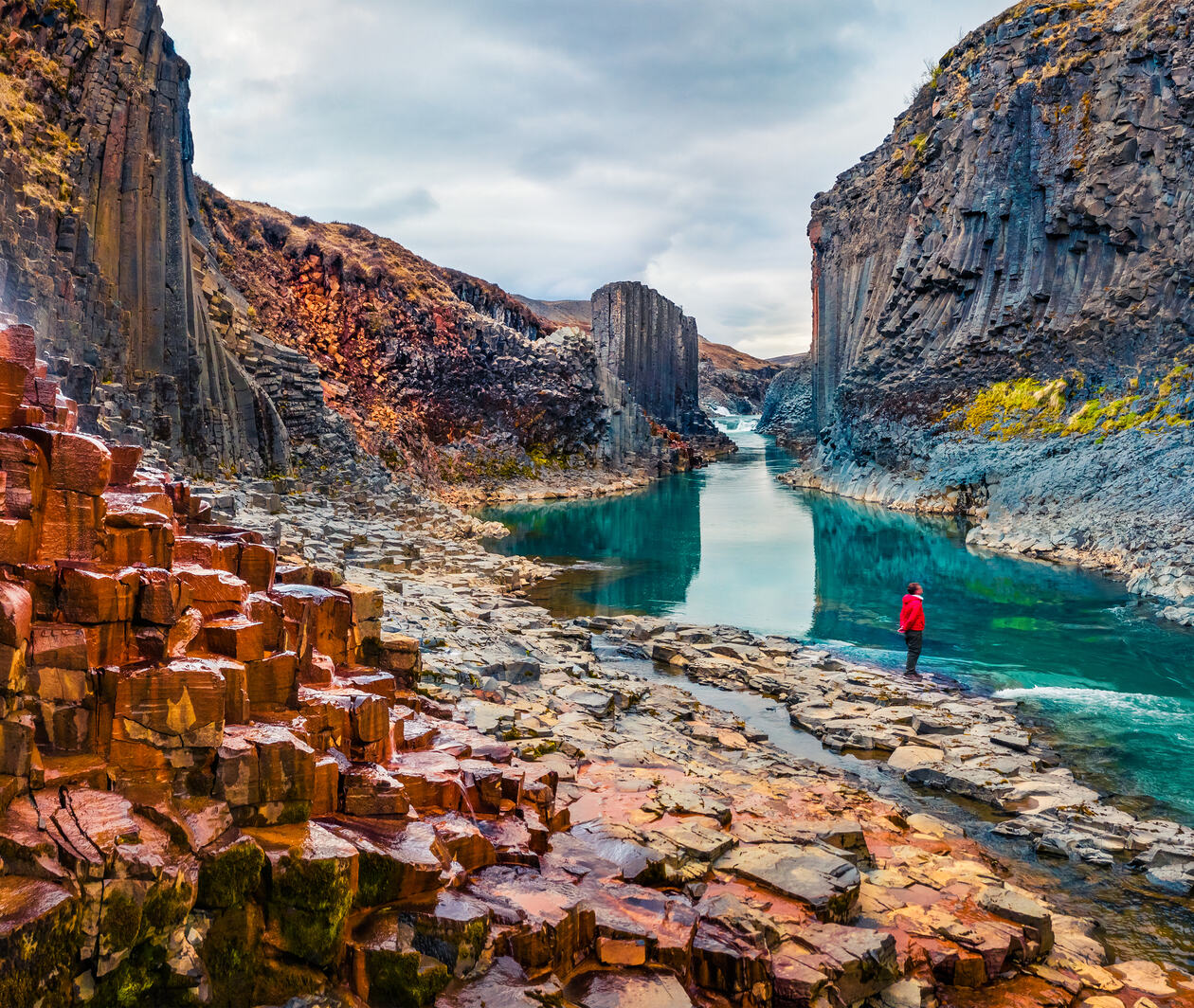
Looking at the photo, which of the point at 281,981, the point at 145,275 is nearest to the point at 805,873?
the point at 281,981

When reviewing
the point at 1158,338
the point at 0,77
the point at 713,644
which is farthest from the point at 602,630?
the point at 1158,338

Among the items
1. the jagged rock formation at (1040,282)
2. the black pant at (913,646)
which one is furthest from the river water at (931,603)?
the jagged rock formation at (1040,282)

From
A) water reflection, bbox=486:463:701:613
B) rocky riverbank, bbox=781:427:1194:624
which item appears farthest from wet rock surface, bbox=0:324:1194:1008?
rocky riverbank, bbox=781:427:1194:624

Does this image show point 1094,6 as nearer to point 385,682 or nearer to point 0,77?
point 0,77

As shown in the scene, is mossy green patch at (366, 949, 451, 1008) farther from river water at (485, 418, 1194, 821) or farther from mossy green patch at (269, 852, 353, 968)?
river water at (485, 418, 1194, 821)

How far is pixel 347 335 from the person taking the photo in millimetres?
69750

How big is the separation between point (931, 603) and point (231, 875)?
30397mm

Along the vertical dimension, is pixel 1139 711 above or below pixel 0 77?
below

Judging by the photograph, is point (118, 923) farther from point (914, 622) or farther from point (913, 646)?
point (913, 646)

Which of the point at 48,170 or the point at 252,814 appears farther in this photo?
the point at 48,170

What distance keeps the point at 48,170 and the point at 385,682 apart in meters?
27.7

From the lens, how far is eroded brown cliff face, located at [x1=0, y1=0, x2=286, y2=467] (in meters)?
27.2

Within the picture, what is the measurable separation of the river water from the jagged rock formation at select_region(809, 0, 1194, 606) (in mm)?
4120

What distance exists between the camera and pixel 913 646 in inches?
876
